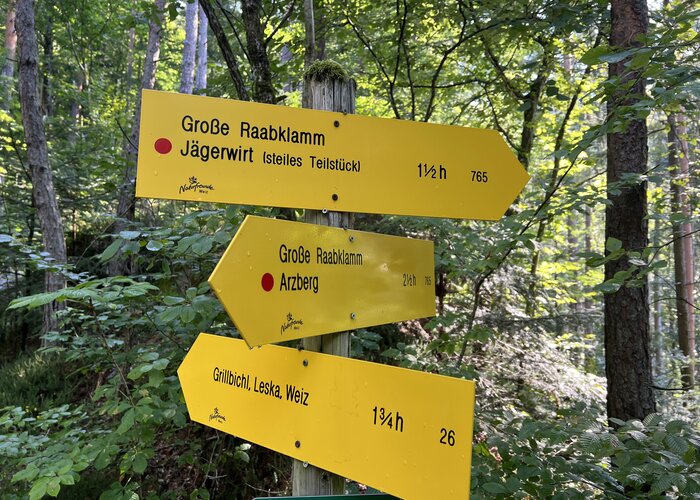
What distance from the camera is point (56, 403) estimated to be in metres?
5.74

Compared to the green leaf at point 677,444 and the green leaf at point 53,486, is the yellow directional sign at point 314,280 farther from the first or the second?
the green leaf at point 53,486

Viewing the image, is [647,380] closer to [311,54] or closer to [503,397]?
[503,397]

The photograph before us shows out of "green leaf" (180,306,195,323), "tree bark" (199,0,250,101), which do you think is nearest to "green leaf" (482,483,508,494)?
"green leaf" (180,306,195,323)

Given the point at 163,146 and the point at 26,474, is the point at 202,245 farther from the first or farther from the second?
the point at 26,474

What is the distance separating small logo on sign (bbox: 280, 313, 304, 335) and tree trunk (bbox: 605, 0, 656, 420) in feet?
9.19

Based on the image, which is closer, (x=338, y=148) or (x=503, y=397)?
(x=338, y=148)

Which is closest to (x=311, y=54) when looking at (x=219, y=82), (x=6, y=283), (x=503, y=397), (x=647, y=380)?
(x=219, y=82)

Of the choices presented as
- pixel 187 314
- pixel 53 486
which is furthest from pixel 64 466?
pixel 187 314

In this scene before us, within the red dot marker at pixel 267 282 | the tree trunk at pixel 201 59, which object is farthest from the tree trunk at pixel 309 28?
the tree trunk at pixel 201 59

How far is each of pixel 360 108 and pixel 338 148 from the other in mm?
5853

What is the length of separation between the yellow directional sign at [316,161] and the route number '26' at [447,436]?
0.69m

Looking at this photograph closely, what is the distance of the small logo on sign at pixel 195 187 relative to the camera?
119cm

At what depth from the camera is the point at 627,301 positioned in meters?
3.17

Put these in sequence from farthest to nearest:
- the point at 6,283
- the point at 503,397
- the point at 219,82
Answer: the point at 6,283
the point at 503,397
the point at 219,82
